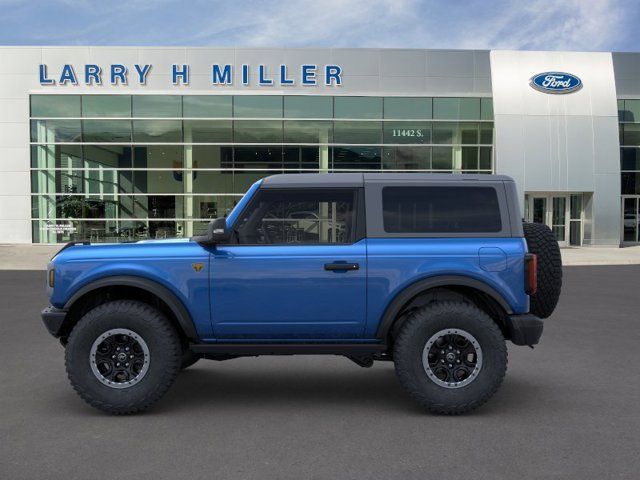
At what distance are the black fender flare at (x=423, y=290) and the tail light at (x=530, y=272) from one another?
0.73 feet

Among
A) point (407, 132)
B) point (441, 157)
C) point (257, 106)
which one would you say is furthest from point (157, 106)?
point (441, 157)

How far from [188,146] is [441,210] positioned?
24630mm

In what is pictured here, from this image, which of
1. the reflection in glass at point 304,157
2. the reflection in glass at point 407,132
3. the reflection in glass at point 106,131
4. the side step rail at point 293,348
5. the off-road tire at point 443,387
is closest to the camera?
the off-road tire at point 443,387

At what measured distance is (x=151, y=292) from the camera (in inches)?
188

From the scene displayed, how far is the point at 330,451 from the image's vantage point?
155 inches

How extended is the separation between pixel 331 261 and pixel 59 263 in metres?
2.18

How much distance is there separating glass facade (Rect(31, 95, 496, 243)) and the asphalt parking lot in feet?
71.0

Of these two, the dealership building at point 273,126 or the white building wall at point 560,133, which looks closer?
the white building wall at point 560,133

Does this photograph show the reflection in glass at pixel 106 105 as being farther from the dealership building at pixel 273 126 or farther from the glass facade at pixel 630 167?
the glass facade at pixel 630 167

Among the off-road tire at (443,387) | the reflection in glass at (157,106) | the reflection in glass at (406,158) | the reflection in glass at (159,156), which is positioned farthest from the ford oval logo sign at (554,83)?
the off-road tire at (443,387)

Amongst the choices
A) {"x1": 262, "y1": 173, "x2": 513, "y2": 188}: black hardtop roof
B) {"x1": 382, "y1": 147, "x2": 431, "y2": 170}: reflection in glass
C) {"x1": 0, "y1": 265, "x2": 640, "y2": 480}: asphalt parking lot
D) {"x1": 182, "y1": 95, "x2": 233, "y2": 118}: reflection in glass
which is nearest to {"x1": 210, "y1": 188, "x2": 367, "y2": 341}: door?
{"x1": 262, "y1": 173, "x2": 513, "y2": 188}: black hardtop roof

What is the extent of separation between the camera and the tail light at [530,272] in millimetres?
4719

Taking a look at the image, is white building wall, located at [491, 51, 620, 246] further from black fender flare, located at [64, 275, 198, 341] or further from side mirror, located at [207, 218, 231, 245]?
black fender flare, located at [64, 275, 198, 341]

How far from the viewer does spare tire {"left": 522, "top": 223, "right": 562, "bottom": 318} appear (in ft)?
16.6
